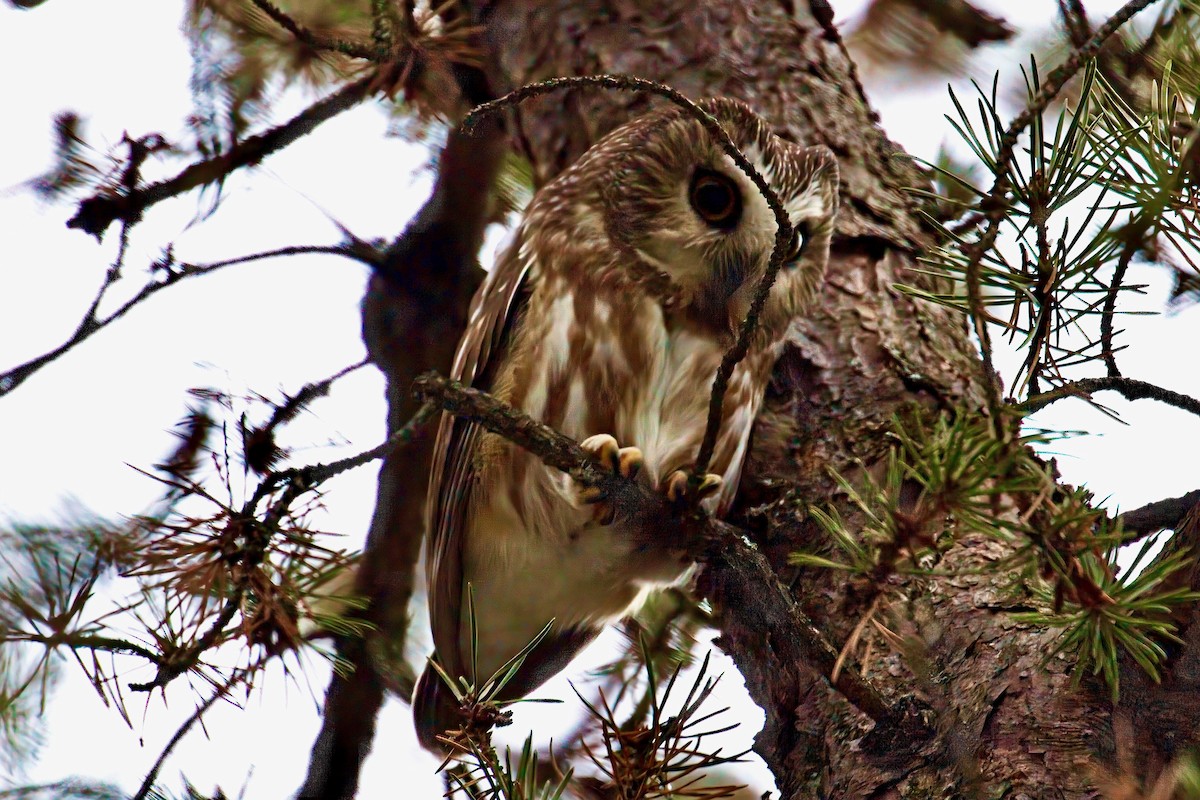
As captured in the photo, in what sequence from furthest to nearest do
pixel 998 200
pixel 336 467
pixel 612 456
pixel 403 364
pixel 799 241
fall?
pixel 403 364
pixel 799 241
pixel 612 456
pixel 336 467
pixel 998 200

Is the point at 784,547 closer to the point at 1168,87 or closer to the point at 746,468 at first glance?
the point at 746,468

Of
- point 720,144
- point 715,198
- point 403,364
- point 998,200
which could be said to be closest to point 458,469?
point 403,364

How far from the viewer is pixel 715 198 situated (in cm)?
268

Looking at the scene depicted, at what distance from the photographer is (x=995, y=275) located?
52.9 inches

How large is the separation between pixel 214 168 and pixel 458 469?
3.15 ft

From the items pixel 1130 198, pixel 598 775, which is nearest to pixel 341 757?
pixel 598 775

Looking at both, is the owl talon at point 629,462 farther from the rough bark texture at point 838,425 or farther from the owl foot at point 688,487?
the rough bark texture at point 838,425

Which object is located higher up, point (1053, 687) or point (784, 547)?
point (784, 547)

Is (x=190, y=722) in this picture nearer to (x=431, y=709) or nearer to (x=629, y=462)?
(x=431, y=709)

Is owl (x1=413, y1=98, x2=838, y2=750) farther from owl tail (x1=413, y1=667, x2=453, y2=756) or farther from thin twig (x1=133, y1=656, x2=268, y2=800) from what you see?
thin twig (x1=133, y1=656, x2=268, y2=800)

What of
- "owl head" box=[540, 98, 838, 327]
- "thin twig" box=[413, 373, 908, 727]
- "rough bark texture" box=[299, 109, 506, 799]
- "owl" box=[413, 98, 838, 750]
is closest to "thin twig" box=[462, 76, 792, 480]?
"thin twig" box=[413, 373, 908, 727]

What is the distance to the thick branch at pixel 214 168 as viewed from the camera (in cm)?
229

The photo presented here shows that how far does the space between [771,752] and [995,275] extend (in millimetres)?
1211

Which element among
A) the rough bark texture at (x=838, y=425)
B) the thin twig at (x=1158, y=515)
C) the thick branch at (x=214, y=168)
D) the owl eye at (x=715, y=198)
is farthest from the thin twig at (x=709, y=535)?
the thick branch at (x=214, y=168)
